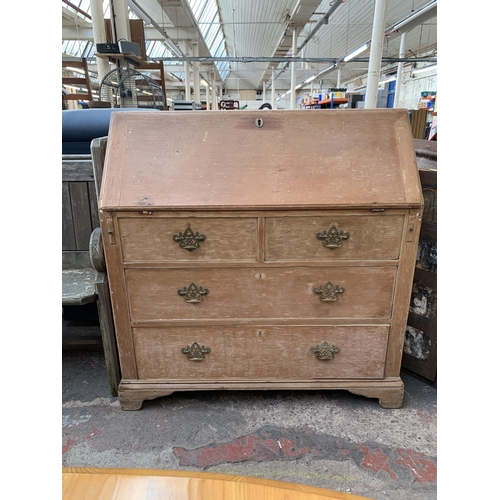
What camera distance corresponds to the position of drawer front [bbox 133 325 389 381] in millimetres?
1820

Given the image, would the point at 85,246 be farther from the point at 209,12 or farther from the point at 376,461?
the point at 209,12

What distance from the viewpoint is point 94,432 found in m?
1.81

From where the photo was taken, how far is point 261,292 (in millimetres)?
1754

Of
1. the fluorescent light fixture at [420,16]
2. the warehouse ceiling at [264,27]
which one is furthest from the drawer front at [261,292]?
the fluorescent light fixture at [420,16]

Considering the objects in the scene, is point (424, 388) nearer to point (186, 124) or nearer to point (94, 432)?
point (94, 432)

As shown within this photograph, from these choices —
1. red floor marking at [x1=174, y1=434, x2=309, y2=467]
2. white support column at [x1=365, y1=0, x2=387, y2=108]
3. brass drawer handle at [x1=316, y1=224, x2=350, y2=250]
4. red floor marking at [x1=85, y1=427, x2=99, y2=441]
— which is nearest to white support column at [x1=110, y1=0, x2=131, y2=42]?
white support column at [x1=365, y1=0, x2=387, y2=108]

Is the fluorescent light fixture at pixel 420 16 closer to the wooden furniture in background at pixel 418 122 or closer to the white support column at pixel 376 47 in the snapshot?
the white support column at pixel 376 47

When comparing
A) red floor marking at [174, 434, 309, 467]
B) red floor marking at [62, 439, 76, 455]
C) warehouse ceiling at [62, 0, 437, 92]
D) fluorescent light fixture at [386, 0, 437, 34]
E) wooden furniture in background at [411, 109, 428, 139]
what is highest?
warehouse ceiling at [62, 0, 437, 92]

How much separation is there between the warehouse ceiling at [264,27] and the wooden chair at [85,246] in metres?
4.64

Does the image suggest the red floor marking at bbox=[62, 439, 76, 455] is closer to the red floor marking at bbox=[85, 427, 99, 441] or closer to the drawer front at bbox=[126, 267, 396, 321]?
the red floor marking at bbox=[85, 427, 99, 441]

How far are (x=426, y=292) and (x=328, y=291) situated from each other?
715 mm

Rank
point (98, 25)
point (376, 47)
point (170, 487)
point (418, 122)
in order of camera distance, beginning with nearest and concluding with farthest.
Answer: point (170, 487), point (98, 25), point (376, 47), point (418, 122)

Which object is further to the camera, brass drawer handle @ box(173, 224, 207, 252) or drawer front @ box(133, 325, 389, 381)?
drawer front @ box(133, 325, 389, 381)

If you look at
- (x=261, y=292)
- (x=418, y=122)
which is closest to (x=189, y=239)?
(x=261, y=292)
